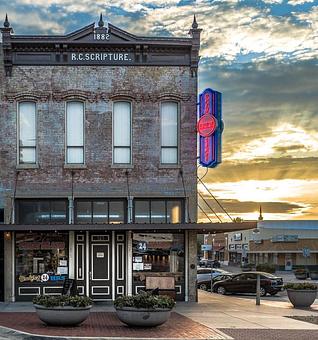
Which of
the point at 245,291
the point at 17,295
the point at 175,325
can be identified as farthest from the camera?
the point at 245,291

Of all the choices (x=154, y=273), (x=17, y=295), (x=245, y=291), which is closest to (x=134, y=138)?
(x=154, y=273)

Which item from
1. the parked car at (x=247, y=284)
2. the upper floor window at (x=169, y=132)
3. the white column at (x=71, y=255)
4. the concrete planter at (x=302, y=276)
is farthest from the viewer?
the concrete planter at (x=302, y=276)

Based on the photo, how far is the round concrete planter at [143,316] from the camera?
58.7 ft

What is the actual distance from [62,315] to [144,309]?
2.24 meters

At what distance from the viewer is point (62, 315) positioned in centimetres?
1789

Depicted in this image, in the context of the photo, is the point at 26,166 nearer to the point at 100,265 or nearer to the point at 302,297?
the point at 100,265

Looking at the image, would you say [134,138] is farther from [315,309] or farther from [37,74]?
[315,309]

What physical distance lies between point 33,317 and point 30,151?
845cm

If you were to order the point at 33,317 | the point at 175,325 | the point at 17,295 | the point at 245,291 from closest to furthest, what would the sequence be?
the point at 175,325 < the point at 33,317 < the point at 17,295 < the point at 245,291

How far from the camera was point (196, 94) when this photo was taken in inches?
1075

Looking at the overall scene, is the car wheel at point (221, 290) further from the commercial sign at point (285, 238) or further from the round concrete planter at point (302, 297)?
the commercial sign at point (285, 238)

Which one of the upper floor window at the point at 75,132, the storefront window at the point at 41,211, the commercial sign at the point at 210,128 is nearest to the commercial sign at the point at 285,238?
the commercial sign at the point at 210,128

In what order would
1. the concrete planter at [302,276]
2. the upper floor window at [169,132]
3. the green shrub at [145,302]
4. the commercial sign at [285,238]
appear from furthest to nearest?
1. the commercial sign at [285,238]
2. the concrete planter at [302,276]
3. the upper floor window at [169,132]
4. the green shrub at [145,302]

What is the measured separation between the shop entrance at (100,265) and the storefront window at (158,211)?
1.34 m
